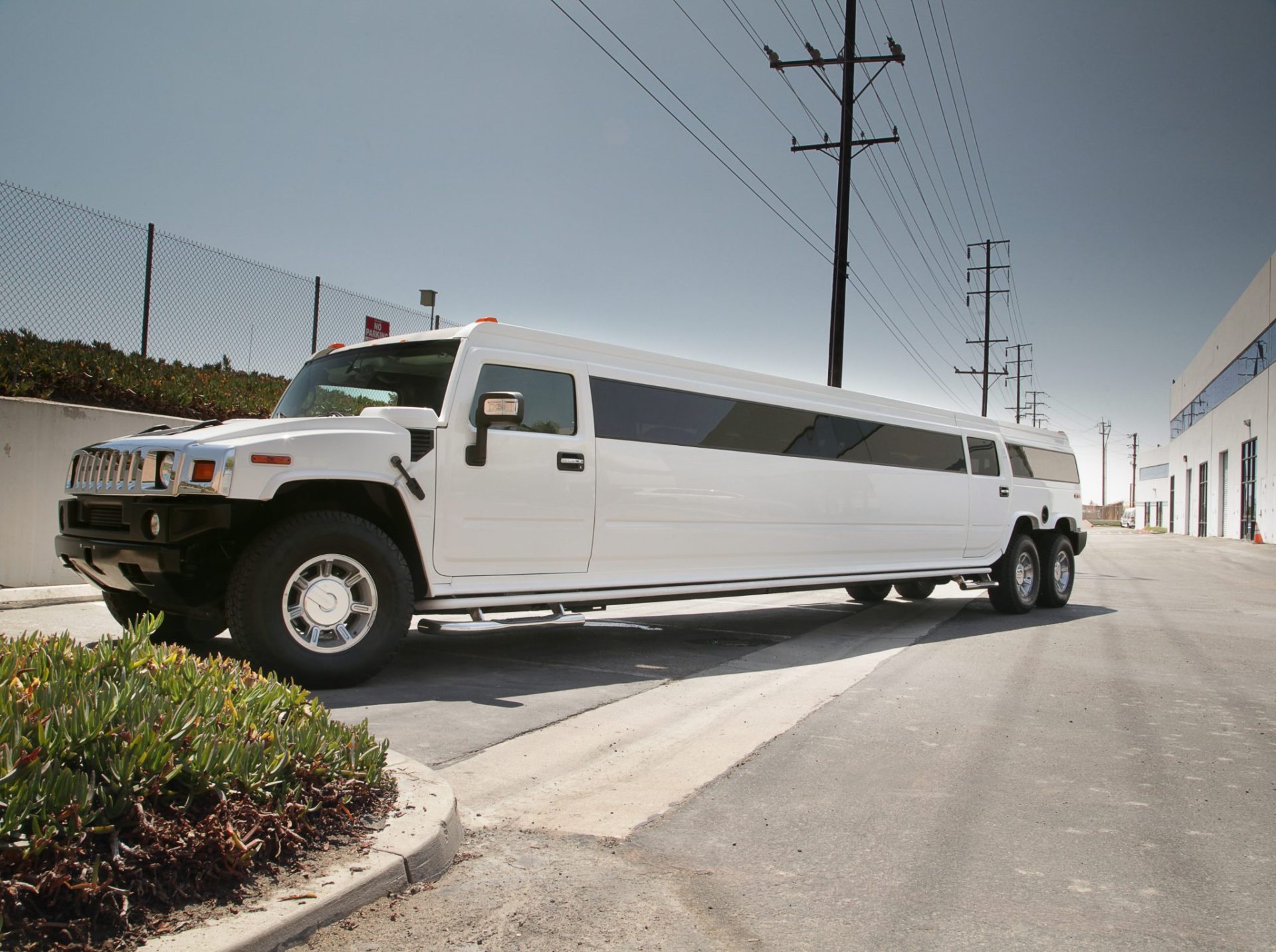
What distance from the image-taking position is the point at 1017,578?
38.5 ft

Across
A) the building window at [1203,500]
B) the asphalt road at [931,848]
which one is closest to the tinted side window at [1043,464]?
the asphalt road at [931,848]

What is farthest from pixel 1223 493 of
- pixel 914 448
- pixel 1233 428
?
pixel 914 448

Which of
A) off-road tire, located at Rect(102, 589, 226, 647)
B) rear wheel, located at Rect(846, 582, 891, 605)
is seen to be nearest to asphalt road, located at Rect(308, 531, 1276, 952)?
off-road tire, located at Rect(102, 589, 226, 647)

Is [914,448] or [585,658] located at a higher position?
[914,448]

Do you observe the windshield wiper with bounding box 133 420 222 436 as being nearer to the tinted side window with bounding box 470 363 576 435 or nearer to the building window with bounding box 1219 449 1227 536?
the tinted side window with bounding box 470 363 576 435

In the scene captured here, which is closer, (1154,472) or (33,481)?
(33,481)

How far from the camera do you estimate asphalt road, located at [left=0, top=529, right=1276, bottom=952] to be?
2.91 m

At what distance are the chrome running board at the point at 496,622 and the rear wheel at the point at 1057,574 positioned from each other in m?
7.97

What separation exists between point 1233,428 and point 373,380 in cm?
5155

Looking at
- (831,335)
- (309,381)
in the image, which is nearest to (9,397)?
(309,381)

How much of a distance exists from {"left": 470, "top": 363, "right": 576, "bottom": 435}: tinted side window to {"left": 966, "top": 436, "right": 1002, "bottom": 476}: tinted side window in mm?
6180

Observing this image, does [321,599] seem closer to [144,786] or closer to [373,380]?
[373,380]

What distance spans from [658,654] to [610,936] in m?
4.99

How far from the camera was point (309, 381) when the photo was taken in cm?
714
